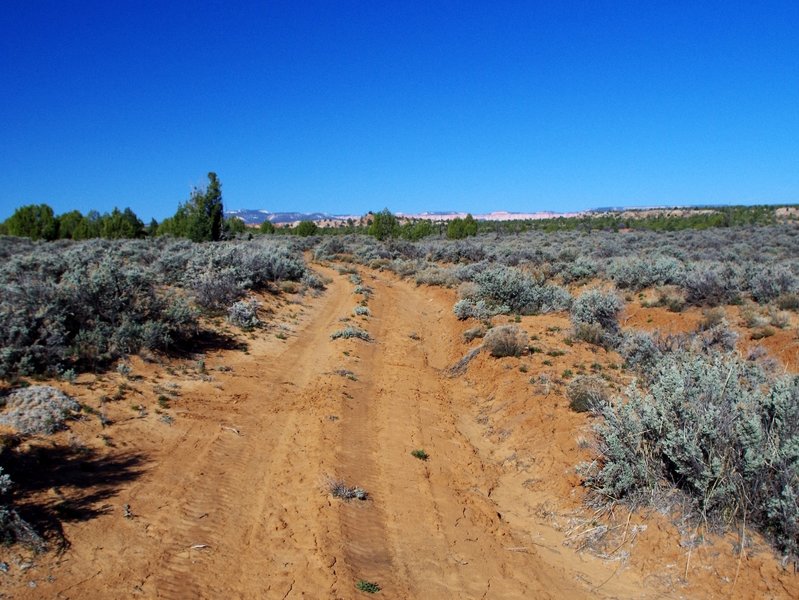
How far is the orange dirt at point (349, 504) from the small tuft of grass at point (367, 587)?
104mm

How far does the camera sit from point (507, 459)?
310 inches

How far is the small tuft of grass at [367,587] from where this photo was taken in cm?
465

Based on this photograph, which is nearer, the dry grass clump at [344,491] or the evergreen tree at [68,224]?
the dry grass clump at [344,491]

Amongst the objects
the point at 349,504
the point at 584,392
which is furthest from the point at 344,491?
the point at 584,392

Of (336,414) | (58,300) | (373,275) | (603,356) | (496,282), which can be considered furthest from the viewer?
(373,275)

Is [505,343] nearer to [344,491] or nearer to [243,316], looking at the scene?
[344,491]

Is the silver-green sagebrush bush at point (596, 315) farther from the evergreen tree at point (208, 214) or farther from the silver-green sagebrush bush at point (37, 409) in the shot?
the evergreen tree at point (208, 214)

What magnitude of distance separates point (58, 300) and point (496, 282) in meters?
12.6

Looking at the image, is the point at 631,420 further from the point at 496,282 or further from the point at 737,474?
the point at 496,282

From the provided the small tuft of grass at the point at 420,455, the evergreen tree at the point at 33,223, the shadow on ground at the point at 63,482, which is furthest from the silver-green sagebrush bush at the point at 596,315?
the evergreen tree at the point at 33,223

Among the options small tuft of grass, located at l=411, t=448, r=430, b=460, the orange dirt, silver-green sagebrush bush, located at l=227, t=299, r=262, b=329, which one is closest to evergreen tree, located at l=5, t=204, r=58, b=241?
silver-green sagebrush bush, located at l=227, t=299, r=262, b=329

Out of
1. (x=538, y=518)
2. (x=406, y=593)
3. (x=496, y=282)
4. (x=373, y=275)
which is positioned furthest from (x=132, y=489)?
(x=373, y=275)

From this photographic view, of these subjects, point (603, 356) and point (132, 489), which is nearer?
point (132, 489)

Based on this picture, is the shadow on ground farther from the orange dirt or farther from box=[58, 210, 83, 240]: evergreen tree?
box=[58, 210, 83, 240]: evergreen tree
